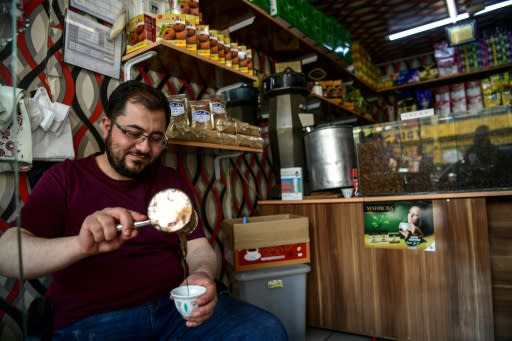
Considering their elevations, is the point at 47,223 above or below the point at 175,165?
below

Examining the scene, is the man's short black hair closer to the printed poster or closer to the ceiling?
the printed poster

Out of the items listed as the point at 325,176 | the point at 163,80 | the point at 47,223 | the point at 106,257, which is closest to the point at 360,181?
the point at 325,176

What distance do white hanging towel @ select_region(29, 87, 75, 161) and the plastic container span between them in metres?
1.05

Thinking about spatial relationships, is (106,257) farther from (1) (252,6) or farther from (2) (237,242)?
(1) (252,6)

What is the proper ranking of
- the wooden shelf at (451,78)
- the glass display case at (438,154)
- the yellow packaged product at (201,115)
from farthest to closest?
the wooden shelf at (451,78), the glass display case at (438,154), the yellow packaged product at (201,115)

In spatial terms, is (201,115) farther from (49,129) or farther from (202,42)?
(49,129)

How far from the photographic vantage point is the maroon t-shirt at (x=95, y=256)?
106 cm

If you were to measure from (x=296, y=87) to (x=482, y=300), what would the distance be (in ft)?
5.46

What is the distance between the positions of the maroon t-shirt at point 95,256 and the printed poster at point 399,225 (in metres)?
1.18

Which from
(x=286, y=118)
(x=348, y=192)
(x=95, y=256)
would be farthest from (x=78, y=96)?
(x=348, y=192)

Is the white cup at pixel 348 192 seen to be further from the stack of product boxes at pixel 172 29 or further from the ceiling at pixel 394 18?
the ceiling at pixel 394 18

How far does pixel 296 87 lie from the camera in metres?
2.37

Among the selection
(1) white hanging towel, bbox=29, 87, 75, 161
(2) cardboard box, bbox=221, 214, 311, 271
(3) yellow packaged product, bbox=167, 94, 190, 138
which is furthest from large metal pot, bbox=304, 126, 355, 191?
(1) white hanging towel, bbox=29, 87, 75, 161

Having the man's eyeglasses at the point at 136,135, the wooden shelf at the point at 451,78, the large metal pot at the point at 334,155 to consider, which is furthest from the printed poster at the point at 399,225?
the wooden shelf at the point at 451,78
